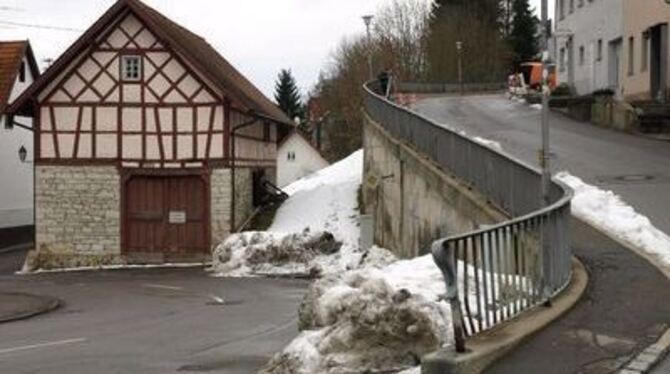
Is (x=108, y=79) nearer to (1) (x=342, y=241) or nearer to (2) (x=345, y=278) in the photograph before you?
(1) (x=342, y=241)

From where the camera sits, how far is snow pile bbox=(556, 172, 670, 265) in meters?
15.7

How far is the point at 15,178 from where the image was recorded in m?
48.3

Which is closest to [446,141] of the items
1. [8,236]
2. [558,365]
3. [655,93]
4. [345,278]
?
[345,278]

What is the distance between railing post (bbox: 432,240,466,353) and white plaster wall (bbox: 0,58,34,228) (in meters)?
40.6

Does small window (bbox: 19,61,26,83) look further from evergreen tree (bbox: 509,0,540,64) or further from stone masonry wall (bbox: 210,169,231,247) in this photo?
evergreen tree (bbox: 509,0,540,64)

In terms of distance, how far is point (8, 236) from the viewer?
46594mm

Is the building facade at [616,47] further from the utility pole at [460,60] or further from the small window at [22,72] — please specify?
the utility pole at [460,60]

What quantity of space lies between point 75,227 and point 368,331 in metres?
27.4

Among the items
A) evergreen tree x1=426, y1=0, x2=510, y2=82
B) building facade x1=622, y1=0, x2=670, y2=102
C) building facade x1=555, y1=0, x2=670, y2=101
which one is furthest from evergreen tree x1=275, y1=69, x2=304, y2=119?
building facade x1=622, y1=0, x2=670, y2=102

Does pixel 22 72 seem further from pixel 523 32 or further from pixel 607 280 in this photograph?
pixel 523 32

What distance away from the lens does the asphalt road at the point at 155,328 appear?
1271 centimetres

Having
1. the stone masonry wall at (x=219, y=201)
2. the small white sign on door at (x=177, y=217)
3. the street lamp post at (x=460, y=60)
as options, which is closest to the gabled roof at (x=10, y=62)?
the small white sign on door at (x=177, y=217)

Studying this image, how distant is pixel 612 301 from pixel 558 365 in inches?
121

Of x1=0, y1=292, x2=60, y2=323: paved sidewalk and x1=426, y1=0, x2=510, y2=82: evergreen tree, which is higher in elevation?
x1=426, y1=0, x2=510, y2=82: evergreen tree
